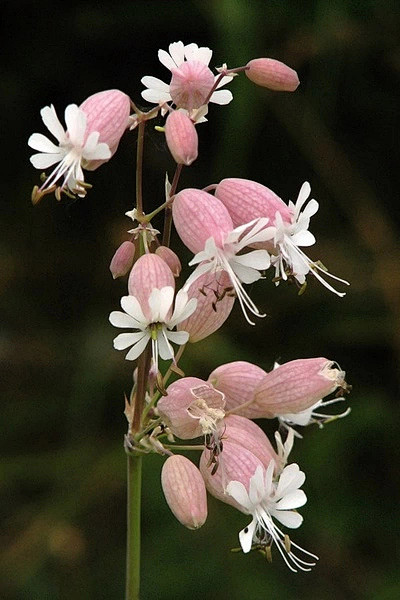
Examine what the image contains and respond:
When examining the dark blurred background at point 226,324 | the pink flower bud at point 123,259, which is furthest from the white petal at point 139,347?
the dark blurred background at point 226,324

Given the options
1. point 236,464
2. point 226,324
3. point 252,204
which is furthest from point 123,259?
point 226,324

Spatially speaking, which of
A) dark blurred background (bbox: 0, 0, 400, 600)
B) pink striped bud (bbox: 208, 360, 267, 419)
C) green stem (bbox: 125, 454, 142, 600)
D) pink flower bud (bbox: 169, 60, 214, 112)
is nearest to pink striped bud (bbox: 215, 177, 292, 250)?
pink flower bud (bbox: 169, 60, 214, 112)

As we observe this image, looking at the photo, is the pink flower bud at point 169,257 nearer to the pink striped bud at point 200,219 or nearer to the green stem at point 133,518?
the pink striped bud at point 200,219

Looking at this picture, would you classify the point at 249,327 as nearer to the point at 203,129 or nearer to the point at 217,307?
the point at 203,129

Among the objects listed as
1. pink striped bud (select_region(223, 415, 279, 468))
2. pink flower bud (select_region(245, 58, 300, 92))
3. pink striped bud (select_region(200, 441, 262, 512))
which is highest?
pink flower bud (select_region(245, 58, 300, 92))

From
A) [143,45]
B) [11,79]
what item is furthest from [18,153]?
[143,45]

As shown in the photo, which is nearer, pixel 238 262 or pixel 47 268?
Answer: pixel 238 262

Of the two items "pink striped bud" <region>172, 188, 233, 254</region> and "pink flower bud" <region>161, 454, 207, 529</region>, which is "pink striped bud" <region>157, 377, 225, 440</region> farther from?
"pink striped bud" <region>172, 188, 233, 254</region>
